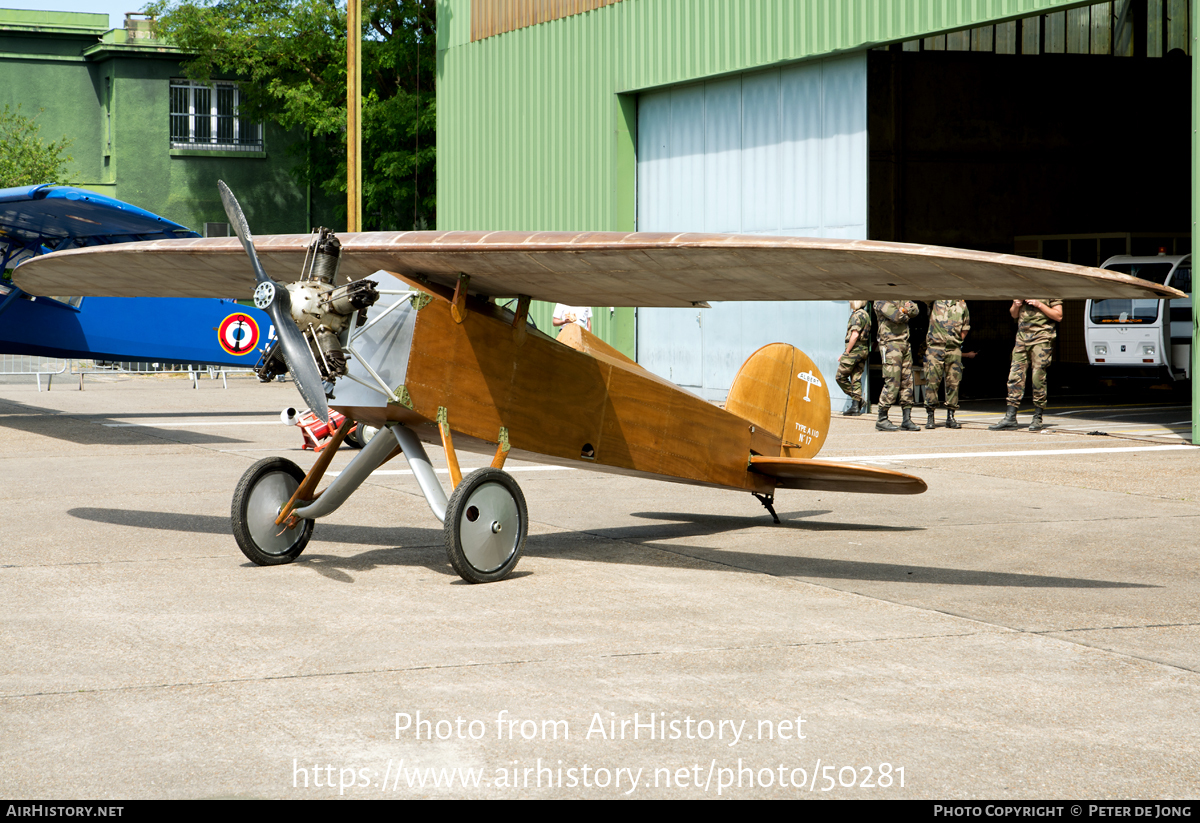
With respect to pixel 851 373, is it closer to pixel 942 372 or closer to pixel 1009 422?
pixel 942 372

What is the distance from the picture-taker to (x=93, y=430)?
55.8 feet

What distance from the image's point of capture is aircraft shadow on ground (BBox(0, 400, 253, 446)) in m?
15.7

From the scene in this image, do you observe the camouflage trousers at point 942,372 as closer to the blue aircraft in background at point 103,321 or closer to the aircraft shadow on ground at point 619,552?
the aircraft shadow on ground at point 619,552

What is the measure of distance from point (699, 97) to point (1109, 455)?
10.7 m

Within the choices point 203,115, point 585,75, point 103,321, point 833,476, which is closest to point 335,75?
Result: point 203,115

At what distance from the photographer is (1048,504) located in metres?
10.5

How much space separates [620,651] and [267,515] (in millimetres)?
2992

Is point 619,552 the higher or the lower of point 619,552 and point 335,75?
the lower

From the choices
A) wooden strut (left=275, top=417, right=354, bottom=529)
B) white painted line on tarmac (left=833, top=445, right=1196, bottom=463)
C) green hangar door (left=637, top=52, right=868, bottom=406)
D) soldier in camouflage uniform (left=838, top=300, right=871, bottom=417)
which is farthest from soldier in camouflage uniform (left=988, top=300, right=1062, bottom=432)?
wooden strut (left=275, top=417, right=354, bottom=529)

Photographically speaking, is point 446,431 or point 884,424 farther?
point 884,424

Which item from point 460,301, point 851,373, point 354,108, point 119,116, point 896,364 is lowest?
point 851,373

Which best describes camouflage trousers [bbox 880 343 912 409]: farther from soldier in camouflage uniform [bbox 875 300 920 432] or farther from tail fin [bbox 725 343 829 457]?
tail fin [bbox 725 343 829 457]

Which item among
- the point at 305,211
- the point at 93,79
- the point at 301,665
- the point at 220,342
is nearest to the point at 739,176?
the point at 220,342

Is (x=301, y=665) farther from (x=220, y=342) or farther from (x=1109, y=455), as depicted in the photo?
(x=220, y=342)
